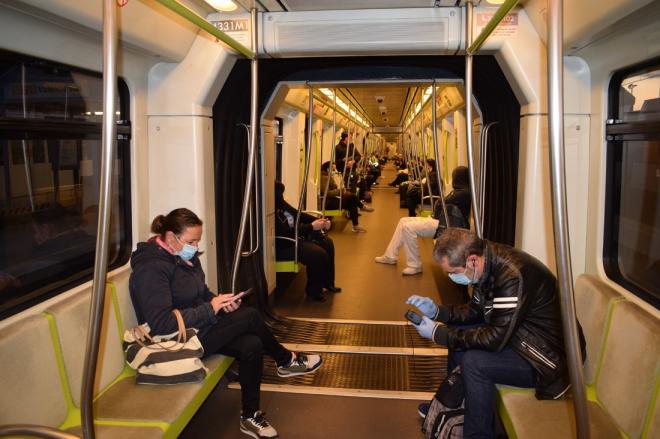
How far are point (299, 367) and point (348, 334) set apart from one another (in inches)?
37.0

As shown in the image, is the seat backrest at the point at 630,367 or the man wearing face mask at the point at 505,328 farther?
the man wearing face mask at the point at 505,328

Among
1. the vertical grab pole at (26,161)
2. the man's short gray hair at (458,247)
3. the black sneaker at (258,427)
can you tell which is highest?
the vertical grab pole at (26,161)

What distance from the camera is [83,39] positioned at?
9.02ft

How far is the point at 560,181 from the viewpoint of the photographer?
4.83ft

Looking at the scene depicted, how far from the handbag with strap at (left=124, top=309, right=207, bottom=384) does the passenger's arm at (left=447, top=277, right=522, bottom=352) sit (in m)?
1.47

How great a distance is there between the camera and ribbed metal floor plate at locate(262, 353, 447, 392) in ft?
12.3

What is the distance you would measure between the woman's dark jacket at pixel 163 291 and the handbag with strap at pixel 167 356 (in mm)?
47

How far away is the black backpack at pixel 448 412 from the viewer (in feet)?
9.34

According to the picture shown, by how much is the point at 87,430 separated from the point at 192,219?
1470 mm

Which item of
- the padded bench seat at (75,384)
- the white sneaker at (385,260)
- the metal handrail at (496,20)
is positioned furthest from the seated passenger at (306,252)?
the metal handrail at (496,20)

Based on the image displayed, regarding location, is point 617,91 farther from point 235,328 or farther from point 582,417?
point 235,328

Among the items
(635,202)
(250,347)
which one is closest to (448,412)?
(250,347)

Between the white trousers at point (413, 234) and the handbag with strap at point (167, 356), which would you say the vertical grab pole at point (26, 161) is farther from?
the white trousers at point (413, 234)

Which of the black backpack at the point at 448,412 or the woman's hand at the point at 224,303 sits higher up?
the woman's hand at the point at 224,303
